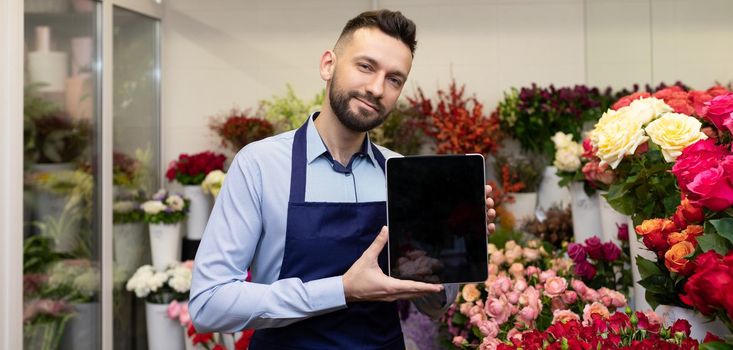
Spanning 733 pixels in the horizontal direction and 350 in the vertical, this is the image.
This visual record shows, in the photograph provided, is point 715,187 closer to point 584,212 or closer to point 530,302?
point 530,302

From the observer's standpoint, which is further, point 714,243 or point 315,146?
point 315,146

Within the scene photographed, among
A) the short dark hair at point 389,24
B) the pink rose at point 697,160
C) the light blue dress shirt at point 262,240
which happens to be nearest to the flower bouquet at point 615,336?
the pink rose at point 697,160

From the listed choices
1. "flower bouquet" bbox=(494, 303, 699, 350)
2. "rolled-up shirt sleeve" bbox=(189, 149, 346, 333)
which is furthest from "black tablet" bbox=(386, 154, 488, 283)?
"flower bouquet" bbox=(494, 303, 699, 350)

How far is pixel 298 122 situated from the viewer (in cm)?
408

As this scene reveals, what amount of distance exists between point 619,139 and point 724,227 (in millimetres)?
→ 576

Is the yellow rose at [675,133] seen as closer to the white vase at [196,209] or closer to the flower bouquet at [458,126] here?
the flower bouquet at [458,126]

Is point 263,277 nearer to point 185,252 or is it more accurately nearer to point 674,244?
point 674,244

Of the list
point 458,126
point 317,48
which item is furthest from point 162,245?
point 458,126

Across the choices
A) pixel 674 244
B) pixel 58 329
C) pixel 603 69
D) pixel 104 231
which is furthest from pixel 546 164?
pixel 674 244

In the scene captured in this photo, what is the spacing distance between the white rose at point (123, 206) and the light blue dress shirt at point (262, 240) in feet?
7.92

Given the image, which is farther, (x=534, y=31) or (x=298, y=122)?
(x=534, y=31)

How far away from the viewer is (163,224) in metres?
3.99

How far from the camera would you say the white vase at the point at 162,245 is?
13.1 ft

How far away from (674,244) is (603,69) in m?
2.93
